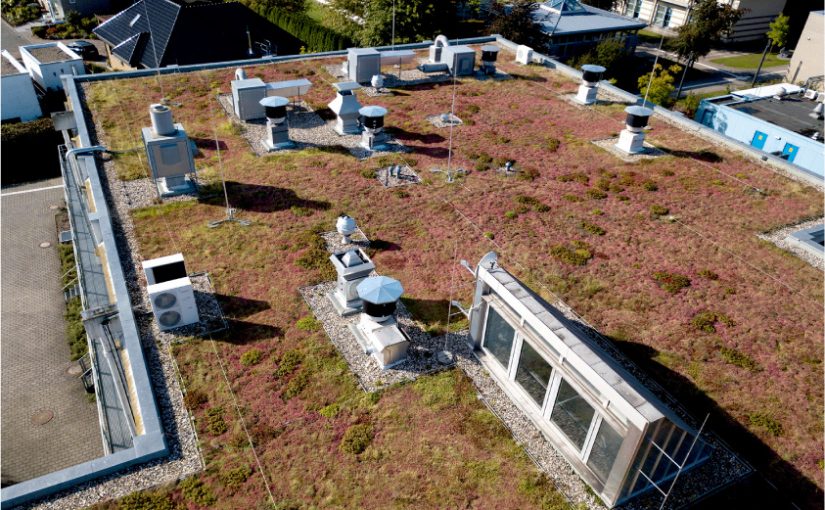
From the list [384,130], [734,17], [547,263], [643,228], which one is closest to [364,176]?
[384,130]

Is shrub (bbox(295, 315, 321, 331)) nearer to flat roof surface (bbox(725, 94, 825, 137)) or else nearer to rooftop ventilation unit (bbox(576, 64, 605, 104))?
rooftop ventilation unit (bbox(576, 64, 605, 104))

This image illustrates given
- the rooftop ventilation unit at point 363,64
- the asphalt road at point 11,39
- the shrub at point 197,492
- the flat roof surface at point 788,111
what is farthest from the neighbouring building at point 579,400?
the asphalt road at point 11,39

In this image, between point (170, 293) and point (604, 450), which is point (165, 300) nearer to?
point (170, 293)

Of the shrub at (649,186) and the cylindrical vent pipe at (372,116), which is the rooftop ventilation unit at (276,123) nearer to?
the cylindrical vent pipe at (372,116)

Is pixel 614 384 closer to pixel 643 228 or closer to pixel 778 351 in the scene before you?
pixel 778 351

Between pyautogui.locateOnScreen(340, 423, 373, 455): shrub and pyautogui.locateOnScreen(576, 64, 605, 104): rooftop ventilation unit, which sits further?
pyautogui.locateOnScreen(576, 64, 605, 104): rooftop ventilation unit

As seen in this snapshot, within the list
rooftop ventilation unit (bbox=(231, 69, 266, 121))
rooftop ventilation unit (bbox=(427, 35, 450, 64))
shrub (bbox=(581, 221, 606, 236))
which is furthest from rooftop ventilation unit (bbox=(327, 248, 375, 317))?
rooftop ventilation unit (bbox=(427, 35, 450, 64))
